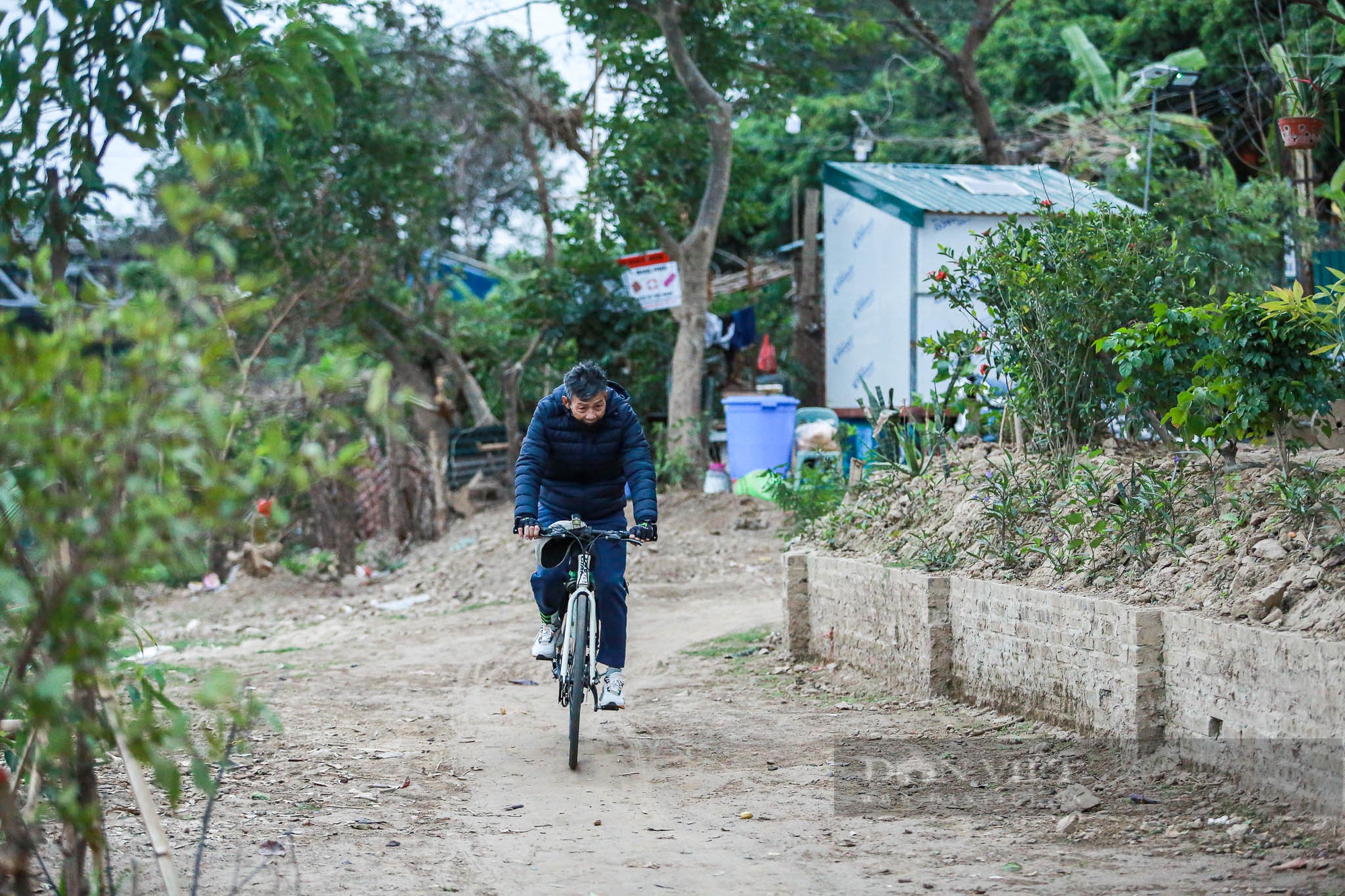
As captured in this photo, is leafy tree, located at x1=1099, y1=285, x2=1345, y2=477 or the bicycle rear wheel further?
the bicycle rear wheel

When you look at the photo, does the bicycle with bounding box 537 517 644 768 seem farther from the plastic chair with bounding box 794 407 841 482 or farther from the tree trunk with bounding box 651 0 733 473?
the tree trunk with bounding box 651 0 733 473

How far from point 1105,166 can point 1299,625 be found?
664 inches

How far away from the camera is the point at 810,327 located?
18.6 m

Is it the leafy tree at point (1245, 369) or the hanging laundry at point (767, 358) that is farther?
the hanging laundry at point (767, 358)

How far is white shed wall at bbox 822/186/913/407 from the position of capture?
1639cm

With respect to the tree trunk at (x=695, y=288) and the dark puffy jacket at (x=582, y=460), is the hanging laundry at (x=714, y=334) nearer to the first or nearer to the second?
the tree trunk at (x=695, y=288)

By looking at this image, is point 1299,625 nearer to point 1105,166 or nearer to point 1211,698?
point 1211,698

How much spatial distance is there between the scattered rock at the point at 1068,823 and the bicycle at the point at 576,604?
7.30 ft

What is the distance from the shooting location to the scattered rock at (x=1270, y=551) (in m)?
4.89

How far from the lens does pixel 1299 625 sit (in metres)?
4.46

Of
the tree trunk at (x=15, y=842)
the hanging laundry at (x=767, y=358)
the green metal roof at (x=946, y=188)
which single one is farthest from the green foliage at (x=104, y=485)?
the hanging laundry at (x=767, y=358)

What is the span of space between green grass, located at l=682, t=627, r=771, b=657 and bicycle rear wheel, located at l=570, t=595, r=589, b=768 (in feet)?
8.79

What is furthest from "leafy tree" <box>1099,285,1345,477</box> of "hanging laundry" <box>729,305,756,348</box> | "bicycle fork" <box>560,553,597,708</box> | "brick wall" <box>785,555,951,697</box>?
"hanging laundry" <box>729,305,756,348</box>

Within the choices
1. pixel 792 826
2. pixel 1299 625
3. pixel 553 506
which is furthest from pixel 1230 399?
pixel 553 506
